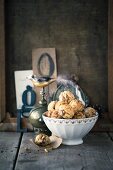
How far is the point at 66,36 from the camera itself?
1863 millimetres

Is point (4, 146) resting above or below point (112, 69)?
below

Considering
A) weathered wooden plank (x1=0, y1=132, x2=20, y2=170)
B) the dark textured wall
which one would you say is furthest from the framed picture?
weathered wooden plank (x1=0, y1=132, x2=20, y2=170)

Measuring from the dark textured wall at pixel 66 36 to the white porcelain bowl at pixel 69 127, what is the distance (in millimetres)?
497

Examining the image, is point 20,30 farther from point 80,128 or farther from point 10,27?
point 80,128

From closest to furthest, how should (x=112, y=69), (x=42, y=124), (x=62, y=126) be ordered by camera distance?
(x=62, y=126)
(x=42, y=124)
(x=112, y=69)

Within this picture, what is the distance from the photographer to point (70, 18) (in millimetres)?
1859

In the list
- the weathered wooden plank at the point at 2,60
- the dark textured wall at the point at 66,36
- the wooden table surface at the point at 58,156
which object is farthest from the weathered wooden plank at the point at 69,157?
the dark textured wall at the point at 66,36

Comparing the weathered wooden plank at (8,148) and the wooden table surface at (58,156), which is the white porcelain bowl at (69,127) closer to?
the wooden table surface at (58,156)

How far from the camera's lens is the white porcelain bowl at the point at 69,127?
1357 mm

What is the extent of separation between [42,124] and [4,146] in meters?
0.22

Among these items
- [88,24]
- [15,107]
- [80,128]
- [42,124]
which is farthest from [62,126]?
[88,24]

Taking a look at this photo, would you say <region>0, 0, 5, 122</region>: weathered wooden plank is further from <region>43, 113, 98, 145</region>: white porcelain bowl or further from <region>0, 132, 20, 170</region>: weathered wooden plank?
<region>43, 113, 98, 145</region>: white porcelain bowl

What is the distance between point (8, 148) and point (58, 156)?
0.74ft

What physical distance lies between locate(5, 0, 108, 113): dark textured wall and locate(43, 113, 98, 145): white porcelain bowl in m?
0.50
